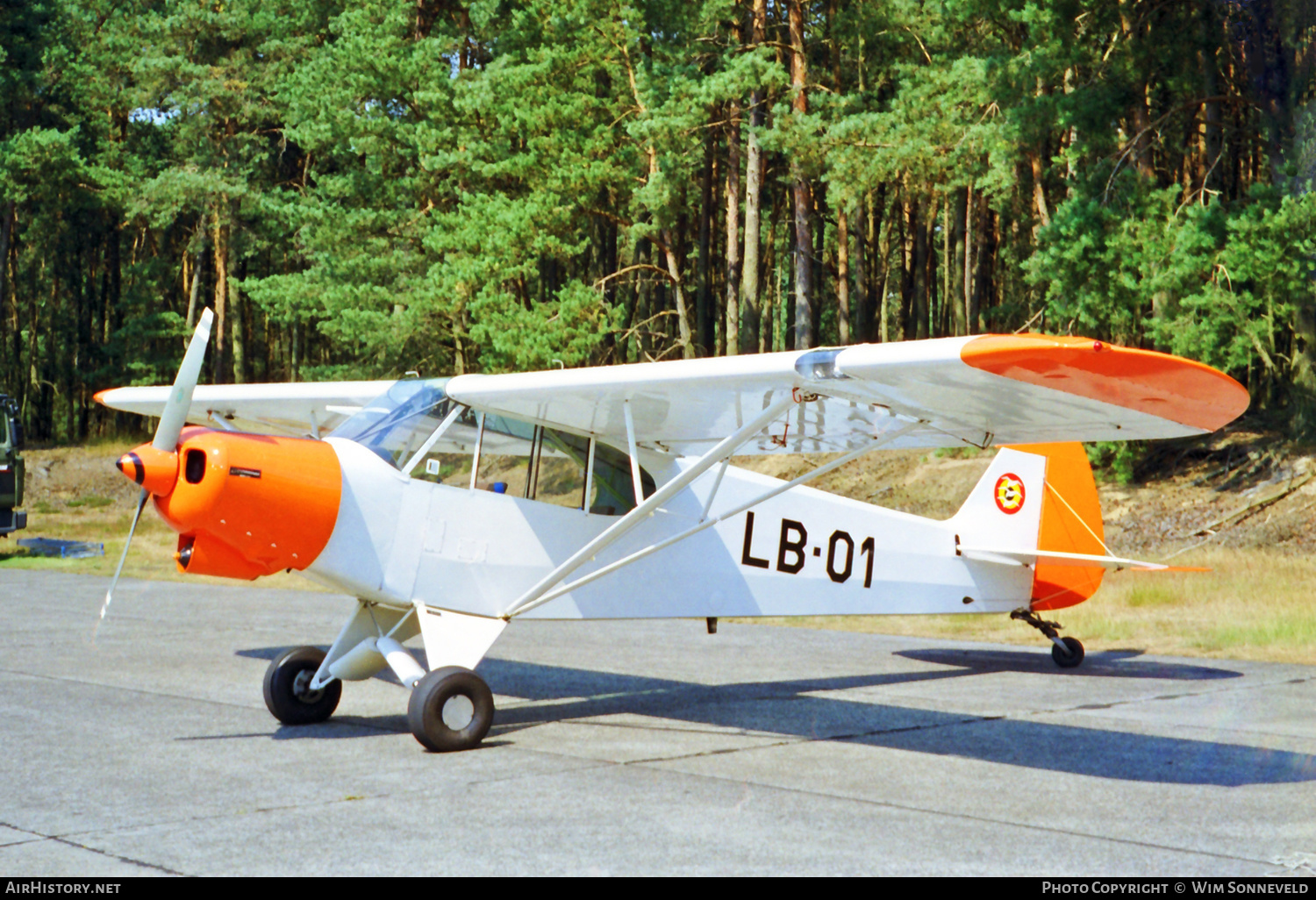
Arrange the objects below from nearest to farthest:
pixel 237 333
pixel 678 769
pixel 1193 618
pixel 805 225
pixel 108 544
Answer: pixel 678 769 < pixel 1193 618 < pixel 108 544 < pixel 805 225 < pixel 237 333

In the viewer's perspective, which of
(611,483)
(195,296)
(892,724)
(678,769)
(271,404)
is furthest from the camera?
(195,296)

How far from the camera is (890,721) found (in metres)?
8.48

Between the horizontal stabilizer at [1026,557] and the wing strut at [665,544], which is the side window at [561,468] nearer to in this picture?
the wing strut at [665,544]

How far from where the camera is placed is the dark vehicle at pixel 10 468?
2238 centimetres

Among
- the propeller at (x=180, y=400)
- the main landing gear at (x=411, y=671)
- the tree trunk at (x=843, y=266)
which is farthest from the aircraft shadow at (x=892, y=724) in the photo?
the tree trunk at (x=843, y=266)

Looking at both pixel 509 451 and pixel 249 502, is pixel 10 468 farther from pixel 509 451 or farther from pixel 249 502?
pixel 249 502

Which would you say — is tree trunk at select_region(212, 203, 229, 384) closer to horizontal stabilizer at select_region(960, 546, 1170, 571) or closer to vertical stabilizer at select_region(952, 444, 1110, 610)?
vertical stabilizer at select_region(952, 444, 1110, 610)

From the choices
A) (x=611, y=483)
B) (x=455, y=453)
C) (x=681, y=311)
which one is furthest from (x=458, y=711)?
(x=681, y=311)

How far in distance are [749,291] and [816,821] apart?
23669 mm

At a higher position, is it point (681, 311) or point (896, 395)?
point (681, 311)

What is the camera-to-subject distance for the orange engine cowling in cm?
677

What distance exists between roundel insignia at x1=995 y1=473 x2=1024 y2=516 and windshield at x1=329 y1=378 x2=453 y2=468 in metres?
5.59

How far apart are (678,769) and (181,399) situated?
11.6 feet
